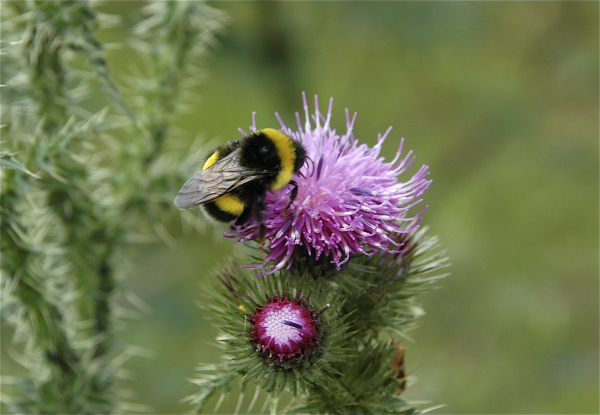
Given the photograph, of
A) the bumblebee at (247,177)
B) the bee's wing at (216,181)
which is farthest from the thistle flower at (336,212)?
the bee's wing at (216,181)

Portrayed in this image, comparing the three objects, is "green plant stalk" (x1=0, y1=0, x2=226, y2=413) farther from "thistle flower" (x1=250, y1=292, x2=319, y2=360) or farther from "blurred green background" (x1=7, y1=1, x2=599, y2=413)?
"blurred green background" (x1=7, y1=1, x2=599, y2=413)

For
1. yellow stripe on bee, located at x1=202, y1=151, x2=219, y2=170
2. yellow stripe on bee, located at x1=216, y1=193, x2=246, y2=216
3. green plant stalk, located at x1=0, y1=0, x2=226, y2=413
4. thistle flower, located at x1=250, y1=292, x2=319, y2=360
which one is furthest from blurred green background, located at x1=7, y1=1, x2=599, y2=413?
thistle flower, located at x1=250, y1=292, x2=319, y2=360

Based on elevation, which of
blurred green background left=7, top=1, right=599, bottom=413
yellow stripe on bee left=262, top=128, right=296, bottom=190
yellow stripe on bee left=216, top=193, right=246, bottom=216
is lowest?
yellow stripe on bee left=216, top=193, right=246, bottom=216

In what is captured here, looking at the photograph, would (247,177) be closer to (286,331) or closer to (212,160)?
(212,160)

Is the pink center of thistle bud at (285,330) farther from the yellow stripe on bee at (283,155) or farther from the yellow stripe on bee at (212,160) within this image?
the yellow stripe on bee at (212,160)

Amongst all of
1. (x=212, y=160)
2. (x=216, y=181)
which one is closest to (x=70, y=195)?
(x=212, y=160)

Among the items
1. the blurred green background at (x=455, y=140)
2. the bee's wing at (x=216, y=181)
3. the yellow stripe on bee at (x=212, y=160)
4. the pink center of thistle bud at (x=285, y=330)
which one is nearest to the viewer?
the pink center of thistle bud at (x=285, y=330)

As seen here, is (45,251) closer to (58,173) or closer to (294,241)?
(58,173)
